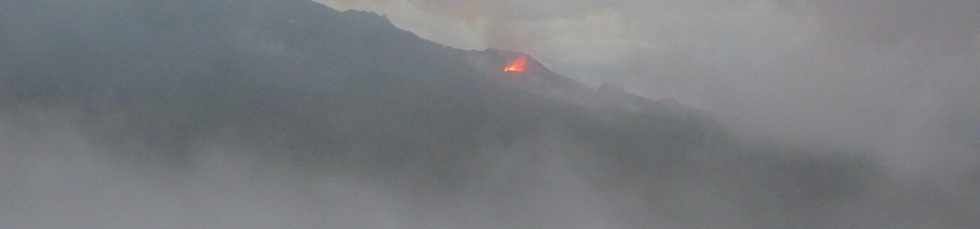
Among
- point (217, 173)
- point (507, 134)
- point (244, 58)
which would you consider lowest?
point (507, 134)

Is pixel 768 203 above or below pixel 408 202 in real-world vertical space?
below

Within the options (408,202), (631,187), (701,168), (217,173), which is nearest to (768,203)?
(701,168)

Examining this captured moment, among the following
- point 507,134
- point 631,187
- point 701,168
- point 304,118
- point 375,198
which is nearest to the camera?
point 375,198

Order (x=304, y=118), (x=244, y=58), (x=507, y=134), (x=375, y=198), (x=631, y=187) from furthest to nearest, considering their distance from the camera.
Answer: (x=244, y=58) < (x=304, y=118) < (x=507, y=134) < (x=631, y=187) < (x=375, y=198)

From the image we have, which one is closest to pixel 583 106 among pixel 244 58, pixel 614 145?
pixel 614 145

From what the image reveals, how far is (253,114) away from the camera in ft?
313

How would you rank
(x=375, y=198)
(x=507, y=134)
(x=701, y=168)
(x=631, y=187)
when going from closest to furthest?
1. (x=375, y=198)
2. (x=631, y=187)
3. (x=701, y=168)
4. (x=507, y=134)

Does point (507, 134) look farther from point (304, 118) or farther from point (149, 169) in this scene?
point (149, 169)

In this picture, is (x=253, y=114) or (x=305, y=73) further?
(x=305, y=73)

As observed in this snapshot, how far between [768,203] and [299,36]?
165 feet

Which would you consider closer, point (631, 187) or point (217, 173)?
point (217, 173)

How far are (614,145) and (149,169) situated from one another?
4201 cm

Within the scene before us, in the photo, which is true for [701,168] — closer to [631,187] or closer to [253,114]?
[631,187]

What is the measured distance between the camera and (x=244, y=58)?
104m
